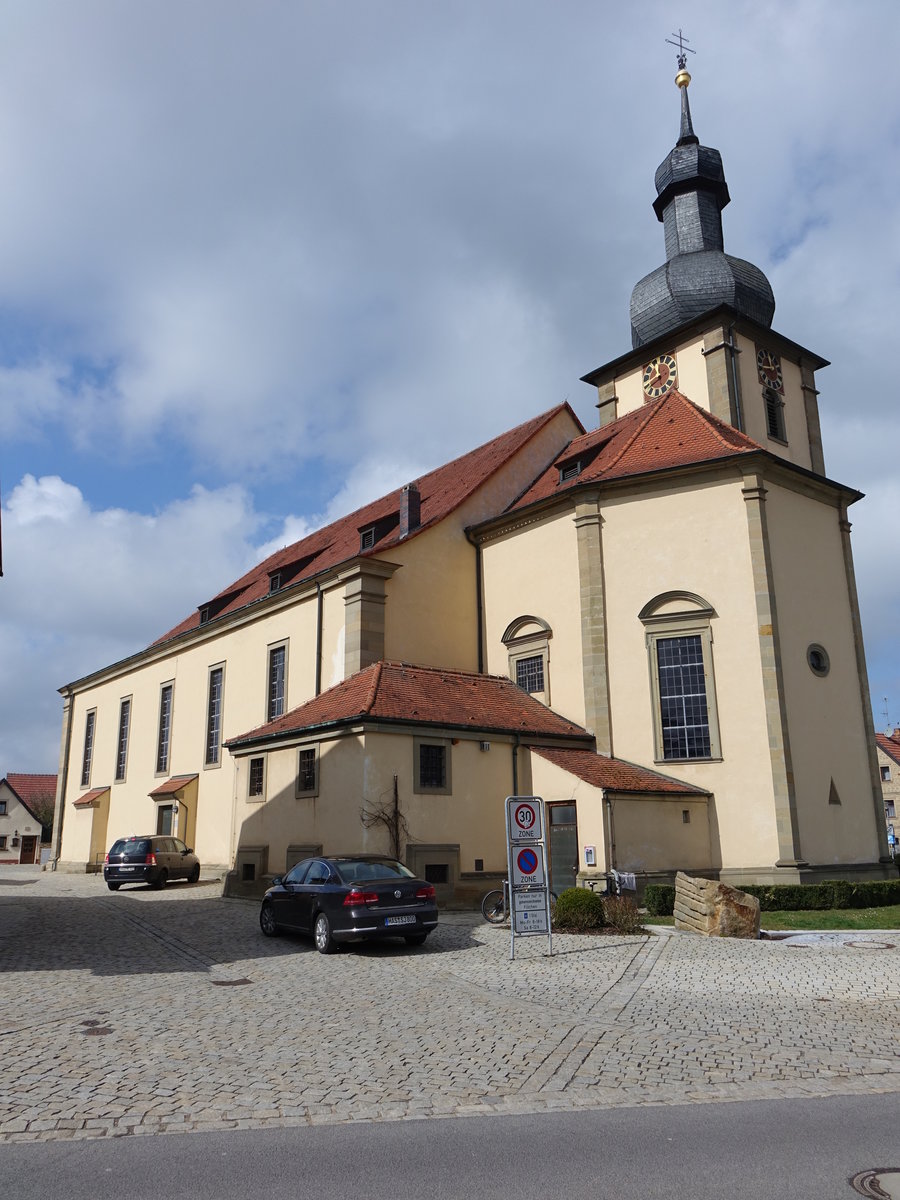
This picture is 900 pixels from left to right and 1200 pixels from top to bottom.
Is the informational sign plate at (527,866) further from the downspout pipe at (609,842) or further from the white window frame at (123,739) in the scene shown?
the white window frame at (123,739)

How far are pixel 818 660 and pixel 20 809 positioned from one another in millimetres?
62280

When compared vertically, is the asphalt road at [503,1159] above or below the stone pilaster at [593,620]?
below

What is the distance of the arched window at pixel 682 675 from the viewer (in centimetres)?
2311

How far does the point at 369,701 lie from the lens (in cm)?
2109

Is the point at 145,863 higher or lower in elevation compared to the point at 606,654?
lower

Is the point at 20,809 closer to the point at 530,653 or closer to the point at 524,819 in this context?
the point at 530,653

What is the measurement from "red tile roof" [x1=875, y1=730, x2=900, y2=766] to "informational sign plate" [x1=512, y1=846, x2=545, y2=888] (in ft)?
197

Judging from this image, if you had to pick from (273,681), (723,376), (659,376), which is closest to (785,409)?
(723,376)

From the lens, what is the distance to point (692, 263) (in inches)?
1256

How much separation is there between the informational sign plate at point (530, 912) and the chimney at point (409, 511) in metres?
15.4

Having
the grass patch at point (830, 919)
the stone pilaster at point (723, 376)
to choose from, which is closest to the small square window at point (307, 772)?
the grass patch at point (830, 919)

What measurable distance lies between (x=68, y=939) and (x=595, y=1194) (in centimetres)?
1275

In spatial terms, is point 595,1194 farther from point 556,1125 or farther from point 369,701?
point 369,701

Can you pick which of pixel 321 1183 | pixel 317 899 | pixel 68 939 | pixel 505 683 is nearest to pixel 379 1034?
pixel 321 1183
